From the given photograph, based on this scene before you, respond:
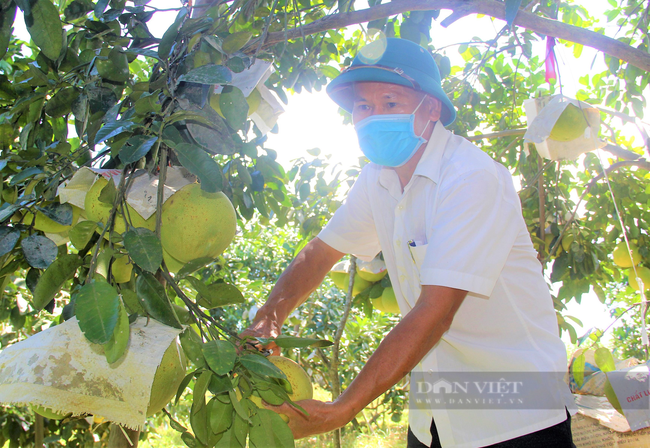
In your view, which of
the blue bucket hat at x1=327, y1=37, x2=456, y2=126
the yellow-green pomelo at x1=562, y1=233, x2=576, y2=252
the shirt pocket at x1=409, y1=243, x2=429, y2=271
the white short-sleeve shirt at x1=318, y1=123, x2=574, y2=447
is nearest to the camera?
the white short-sleeve shirt at x1=318, y1=123, x2=574, y2=447

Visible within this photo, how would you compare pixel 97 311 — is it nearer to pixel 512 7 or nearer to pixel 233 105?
pixel 233 105

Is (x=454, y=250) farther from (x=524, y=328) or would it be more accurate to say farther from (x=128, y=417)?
(x=128, y=417)

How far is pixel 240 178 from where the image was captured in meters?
1.43

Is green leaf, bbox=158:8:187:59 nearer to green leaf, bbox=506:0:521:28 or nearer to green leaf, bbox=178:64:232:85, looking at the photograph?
green leaf, bbox=178:64:232:85

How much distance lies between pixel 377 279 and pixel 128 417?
194cm

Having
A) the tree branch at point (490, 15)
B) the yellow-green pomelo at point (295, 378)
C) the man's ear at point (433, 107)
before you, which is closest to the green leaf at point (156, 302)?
the yellow-green pomelo at point (295, 378)

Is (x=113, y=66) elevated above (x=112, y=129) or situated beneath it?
elevated above

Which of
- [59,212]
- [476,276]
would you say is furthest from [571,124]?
[59,212]

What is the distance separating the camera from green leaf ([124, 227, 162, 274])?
0.77 m

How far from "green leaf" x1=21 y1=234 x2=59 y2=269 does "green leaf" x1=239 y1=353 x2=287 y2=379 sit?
0.48 metres

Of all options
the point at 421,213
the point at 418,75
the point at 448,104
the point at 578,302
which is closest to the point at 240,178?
the point at 421,213

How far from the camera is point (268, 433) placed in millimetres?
790

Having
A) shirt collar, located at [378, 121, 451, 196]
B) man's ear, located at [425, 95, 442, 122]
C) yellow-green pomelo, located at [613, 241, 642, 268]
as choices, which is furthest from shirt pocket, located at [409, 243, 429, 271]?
yellow-green pomelo, located at [613, 241, 642, 268]

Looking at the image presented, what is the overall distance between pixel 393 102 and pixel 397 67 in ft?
0.41
